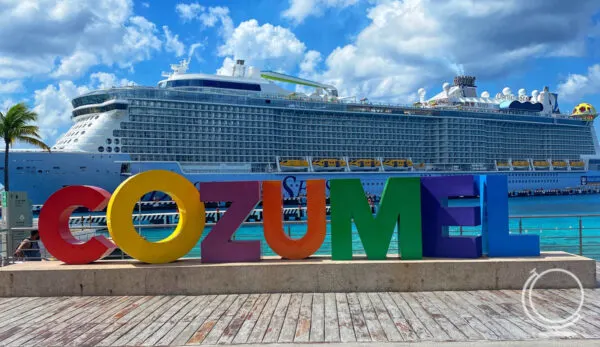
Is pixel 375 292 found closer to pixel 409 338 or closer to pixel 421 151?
pixel 409 338

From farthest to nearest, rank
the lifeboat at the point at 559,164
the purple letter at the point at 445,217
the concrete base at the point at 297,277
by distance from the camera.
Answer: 1. the lifeboat at the point at 559,164
2. the purple letter at the point at 445,217
3. the concrete base at the point at 297,277

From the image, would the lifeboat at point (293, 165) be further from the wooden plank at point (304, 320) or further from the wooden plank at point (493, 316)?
the wooden plank at point (493, 316)

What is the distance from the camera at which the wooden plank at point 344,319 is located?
5121 mm

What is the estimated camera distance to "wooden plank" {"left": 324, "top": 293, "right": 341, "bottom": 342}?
5109 mm

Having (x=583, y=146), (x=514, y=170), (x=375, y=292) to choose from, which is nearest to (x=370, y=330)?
(x=375, y=292)

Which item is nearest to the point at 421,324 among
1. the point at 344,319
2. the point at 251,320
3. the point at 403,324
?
the point at 403,324

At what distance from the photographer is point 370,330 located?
5285 millimetres

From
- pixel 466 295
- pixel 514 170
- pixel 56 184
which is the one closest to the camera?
pixel 466 295

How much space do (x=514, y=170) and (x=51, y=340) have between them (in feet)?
223

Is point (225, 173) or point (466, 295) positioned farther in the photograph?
point (225, 173)

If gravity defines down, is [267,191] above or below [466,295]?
above

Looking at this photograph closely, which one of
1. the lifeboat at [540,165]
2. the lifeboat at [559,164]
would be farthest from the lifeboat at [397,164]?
the lifeboat at [559,164]

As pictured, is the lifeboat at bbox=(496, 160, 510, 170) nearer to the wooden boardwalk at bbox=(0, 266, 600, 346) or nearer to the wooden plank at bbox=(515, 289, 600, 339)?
the wooden boardwalk at bbox=(0, 266, 600, 346)

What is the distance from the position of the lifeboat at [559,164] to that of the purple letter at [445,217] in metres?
69.4
